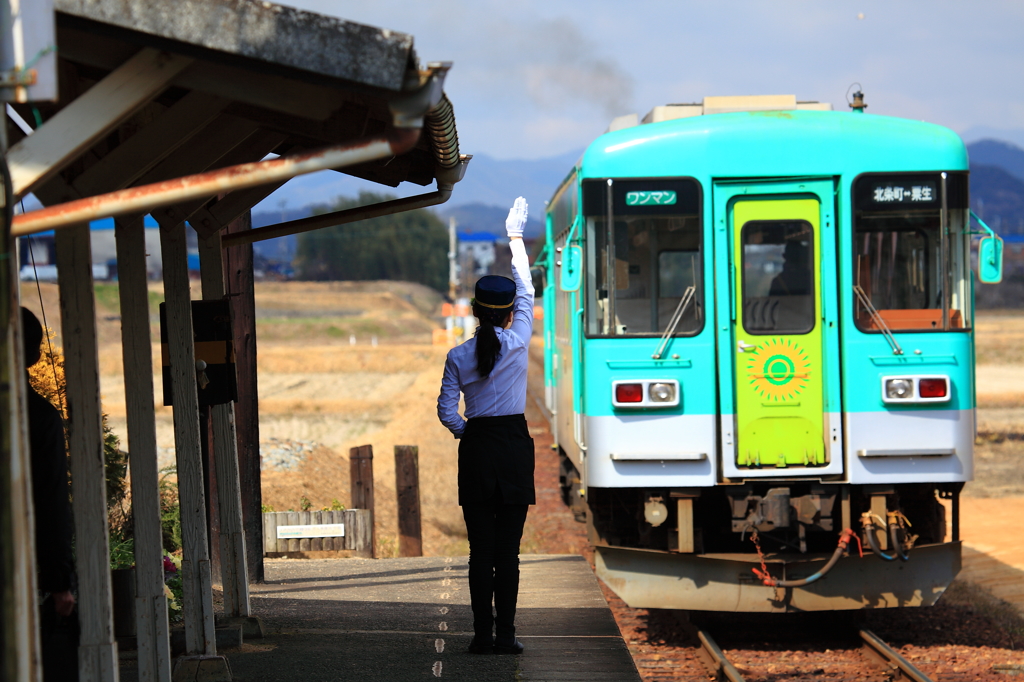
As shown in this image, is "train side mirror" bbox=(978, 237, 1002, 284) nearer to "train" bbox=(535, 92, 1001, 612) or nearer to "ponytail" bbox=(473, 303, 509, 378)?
"train" bbox=(535, 92, 1001, 612)

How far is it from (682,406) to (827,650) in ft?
7.21

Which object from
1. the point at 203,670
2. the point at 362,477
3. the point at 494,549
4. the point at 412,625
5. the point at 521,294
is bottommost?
the point at 412,625

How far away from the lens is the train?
758cm

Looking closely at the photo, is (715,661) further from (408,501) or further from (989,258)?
(408,501)

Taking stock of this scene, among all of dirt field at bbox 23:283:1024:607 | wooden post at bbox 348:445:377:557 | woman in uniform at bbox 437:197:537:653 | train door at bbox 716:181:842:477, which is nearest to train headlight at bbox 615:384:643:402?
train door at bbox 716:181:842:477

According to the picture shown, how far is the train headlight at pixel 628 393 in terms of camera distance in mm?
7664

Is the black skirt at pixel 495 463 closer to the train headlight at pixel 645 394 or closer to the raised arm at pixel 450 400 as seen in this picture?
the raised arm at pixel 450 400

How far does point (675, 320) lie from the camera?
305 inches

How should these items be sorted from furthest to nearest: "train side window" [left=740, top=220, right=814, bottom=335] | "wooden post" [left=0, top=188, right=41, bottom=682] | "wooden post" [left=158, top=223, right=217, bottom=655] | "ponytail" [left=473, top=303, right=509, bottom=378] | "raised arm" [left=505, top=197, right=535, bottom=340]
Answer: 1. "train side window" [left=740, top=220, right=814, bottom=335]
2. "raised arm" [left=505, top=197, right=535, bottom=340]
3. "ponytail" [left=473, top=303, right=509, bottom=378]
4. "wooden post" [left=158, top=223, right=217, bottom=655]
5. "wooden post" [left=0, top=188, right=41, bottom=682]

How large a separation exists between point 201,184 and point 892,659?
231 inches

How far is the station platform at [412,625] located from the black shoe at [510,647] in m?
0.05

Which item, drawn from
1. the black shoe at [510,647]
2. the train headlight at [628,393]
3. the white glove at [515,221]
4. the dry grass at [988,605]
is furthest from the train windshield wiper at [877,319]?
the black shoe at [510,647]

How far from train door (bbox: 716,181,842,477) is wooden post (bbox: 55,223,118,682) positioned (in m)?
4.61

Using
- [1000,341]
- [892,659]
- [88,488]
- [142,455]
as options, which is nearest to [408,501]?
[892,659]
